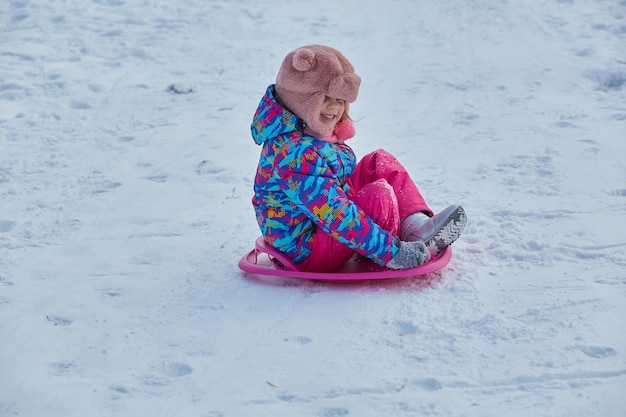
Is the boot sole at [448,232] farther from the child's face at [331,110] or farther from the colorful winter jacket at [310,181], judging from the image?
the child's face at [331,110]

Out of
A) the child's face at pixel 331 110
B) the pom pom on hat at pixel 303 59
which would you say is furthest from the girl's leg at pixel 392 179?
the pom pom on hat at pixel 303 59

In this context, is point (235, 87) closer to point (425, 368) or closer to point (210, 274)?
point (210, 274)

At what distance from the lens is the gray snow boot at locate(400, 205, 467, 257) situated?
345 cm

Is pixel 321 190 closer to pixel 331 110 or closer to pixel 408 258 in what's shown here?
pixel 331 110

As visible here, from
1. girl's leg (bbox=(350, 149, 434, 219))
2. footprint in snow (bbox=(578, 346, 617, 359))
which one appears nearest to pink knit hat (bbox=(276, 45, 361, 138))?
girl's leg (bbox=(350, 149, 434, 219))

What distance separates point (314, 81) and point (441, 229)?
0.78 m

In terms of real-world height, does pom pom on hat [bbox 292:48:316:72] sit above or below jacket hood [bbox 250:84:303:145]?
above

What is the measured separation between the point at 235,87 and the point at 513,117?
196 cm

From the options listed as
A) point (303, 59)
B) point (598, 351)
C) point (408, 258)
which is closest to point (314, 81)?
point (303, 59)

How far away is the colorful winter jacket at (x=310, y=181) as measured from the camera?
10.9 ft

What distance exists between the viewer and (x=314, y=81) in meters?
3.27

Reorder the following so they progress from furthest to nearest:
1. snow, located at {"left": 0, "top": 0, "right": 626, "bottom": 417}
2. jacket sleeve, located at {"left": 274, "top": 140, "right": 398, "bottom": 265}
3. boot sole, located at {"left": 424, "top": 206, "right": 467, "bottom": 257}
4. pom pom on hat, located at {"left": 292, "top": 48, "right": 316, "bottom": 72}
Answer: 1. boot sole, located at {"left": 424, "top": 206, "right": 467, "bottom": 257}
2. jacket sleeve, located at {"left": 274, "top": 140, "right": 398, "bottom": 265}
3. pom pom on hat, located at {"left": 292, "top": 48, "right": 316, "bottom": 72}
4. snow, located at {"left": 0, "top": 0, "right": 626, "bottom": 417}

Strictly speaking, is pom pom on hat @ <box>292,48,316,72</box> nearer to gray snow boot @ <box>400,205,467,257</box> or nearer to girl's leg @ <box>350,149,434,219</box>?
girl's leg @ <box>350,149,434,219</box>

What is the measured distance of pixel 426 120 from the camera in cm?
548
